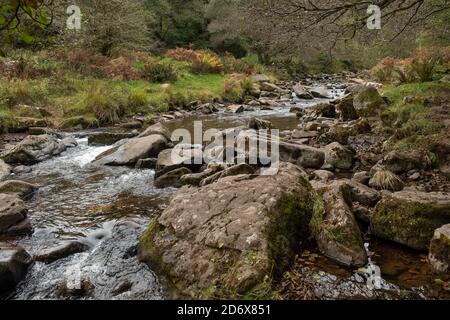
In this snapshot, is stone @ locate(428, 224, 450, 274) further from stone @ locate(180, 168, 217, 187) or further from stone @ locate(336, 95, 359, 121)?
stone @ locate(336, 95, 359, 121)

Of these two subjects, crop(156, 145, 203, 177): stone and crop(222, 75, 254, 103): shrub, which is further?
crop(222, 75, 254, 103): shrub

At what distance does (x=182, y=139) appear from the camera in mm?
10656

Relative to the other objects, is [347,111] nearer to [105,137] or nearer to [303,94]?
[105,137]

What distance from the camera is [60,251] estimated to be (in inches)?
179

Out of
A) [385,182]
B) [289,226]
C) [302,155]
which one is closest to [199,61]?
[302,155]

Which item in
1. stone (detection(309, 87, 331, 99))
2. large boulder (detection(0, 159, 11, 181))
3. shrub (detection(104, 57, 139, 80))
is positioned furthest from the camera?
stone (detection(309, 87, 331, 99))

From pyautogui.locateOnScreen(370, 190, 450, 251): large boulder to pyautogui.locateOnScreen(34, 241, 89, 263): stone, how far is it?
3.67 metres

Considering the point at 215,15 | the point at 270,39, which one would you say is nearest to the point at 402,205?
the point at 270,39

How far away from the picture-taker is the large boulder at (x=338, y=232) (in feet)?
12.9

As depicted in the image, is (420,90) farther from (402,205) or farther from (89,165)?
(89,165)

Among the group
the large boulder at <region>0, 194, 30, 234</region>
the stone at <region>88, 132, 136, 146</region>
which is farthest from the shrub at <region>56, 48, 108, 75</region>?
the large boulder at <region>0, 194, 30, 234</region>

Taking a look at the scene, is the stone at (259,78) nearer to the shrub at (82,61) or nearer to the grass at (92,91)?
the grass at (92,91)

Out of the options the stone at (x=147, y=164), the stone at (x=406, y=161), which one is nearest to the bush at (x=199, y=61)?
the stone at (x=147, y=164)

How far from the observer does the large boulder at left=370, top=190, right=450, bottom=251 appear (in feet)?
13.4
